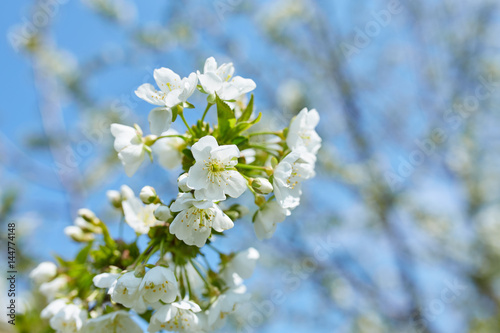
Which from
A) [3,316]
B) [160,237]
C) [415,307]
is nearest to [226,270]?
[160,237]

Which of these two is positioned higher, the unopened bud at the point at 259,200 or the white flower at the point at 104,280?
the unopened bud at the point at 259,200

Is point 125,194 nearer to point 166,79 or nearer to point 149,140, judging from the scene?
point 149,140

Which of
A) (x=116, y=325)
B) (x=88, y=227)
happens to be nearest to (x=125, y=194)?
(x=88, y=227)

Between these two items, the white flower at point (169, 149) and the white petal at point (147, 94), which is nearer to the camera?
the white petal at point (147, 94)

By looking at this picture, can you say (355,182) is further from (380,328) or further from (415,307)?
(380,328)

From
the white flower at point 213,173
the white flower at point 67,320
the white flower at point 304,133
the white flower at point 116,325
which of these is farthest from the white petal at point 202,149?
the white flower at point 67,320

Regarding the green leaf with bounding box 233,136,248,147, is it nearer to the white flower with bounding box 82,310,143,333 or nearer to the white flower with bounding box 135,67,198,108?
the white flower with bounding box 135,67,198,108

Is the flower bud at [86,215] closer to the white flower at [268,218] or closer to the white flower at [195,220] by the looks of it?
the white flower at [195,220]

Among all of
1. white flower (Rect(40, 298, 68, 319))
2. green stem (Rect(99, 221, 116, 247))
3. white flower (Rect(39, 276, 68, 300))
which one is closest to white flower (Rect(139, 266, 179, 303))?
green stem (Rect(99, 221, 116, 247))
